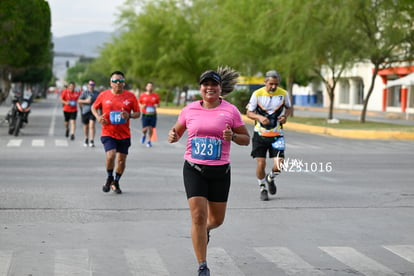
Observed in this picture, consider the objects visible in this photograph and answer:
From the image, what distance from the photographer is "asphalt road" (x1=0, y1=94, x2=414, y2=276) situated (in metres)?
7.10

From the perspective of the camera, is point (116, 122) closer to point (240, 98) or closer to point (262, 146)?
point (262, 146)

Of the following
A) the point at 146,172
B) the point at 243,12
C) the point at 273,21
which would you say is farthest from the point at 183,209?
the point at 243,12

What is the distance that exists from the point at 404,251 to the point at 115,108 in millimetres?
5503

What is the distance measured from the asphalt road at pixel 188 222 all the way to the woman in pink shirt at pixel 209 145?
0.65 m

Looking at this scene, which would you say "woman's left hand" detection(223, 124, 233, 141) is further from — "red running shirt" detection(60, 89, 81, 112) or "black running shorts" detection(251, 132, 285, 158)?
"red running shirt" detection(60, 89, 81, 112)

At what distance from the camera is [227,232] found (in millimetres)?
8734

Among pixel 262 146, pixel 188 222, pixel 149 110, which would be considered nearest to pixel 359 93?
pixel 149 110

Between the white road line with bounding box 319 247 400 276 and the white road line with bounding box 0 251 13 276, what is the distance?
116 inches

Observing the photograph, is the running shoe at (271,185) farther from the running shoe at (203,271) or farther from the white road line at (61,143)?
the white road line at (61,143)

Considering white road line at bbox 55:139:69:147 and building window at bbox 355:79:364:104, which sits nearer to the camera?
white road line at bbox 55:139:69:147

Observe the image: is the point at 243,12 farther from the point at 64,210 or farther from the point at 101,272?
the point at 101,272

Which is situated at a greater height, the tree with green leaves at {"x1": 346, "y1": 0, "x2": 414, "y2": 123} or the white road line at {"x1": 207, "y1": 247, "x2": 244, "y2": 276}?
the tree with green leaves at {"x1": 346, "y1": 0, "x2": 414, "y2": 123}

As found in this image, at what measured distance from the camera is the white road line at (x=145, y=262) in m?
6.75

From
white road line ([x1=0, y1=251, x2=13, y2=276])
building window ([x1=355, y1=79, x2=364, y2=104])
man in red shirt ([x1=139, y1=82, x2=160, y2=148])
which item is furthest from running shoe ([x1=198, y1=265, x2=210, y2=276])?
building window ([x1=355, y1=79, x2=364, y2=104])
